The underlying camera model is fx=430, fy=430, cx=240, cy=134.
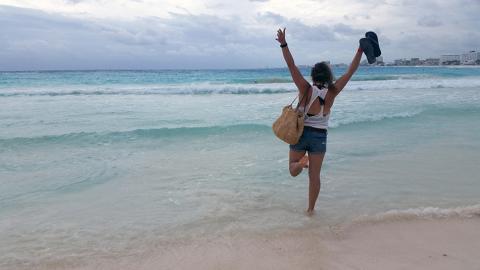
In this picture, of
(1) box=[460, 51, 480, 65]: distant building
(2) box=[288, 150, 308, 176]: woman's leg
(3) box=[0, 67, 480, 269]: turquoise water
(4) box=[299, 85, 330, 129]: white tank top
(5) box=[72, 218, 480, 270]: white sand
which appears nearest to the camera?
(5) box=[72, 218, 480, 270]: white sand

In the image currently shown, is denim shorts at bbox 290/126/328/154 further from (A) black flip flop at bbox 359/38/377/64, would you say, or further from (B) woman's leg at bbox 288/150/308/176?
(A) black flip flop at bbox 359/38/377/64

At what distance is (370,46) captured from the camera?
14.3 ft

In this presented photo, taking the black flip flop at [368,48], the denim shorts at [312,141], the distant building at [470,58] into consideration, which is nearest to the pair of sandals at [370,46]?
the black flip flop at [368,48]

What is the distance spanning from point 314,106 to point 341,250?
1476mm

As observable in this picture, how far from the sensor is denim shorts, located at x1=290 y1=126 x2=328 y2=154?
4.53 meters

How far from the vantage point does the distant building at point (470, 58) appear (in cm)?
9388

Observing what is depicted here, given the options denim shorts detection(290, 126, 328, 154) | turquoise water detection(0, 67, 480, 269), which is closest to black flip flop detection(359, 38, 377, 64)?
denim shorts detection(290, 126, 328, 154)

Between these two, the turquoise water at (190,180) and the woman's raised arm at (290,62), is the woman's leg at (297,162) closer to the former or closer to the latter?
the turquoise water at (190,180)

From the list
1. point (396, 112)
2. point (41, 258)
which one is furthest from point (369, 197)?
point (396, 112)

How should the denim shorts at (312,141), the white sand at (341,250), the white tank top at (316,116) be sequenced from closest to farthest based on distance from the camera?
the white sand at (341,250)
the white tank top at (316,116)
the denim shorts at (312,141)

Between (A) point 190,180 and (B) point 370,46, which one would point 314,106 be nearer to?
(B) point 370,46

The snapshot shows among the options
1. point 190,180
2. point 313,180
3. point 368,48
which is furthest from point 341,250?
point 190,180

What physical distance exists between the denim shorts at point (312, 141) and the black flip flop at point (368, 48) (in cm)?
88

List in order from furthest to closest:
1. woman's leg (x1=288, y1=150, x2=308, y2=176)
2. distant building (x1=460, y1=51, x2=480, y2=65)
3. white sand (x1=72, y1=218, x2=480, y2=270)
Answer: distant building (x1=460, y1=51, x2=480, y2=65), woman's leg (x1=288, y1=150, x2=308, y2=176), white sand (x1=72, y1=218, x2=480, y2=270)
